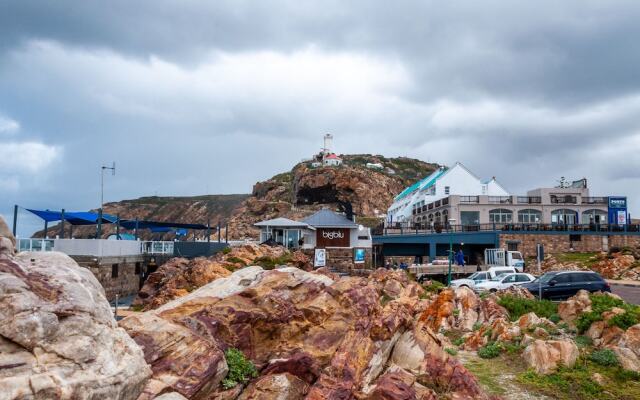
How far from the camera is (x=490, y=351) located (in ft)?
59.6

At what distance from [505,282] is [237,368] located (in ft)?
89.6

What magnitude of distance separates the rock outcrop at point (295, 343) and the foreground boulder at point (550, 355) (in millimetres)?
4303

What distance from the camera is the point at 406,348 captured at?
13.6 meters

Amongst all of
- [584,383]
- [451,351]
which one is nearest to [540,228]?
[451,351]

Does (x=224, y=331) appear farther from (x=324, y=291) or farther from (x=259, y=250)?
(x=259, y=250)

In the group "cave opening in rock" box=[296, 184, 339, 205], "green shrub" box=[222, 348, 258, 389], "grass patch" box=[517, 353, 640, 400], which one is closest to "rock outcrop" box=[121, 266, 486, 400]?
"green shrub" box=[222, 348, 258, 389]

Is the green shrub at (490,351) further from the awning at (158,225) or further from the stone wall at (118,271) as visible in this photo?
the awning at (158,225)

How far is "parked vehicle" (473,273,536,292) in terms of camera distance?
3281 cm

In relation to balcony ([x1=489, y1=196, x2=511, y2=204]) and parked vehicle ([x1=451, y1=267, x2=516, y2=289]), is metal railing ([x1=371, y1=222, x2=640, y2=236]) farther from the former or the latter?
parked vehicle ([x1=451, y1=267, x2=516, y2=289])

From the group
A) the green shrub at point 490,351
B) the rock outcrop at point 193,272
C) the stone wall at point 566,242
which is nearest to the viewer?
the green shrub at point 490,351

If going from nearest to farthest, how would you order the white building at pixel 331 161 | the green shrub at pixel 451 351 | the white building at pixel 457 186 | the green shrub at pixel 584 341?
1. the green shrub at pixel 451 351
2. the green shrub at pixel 584 341
3. the white building at pixel 457 186
4. the white building at pixel 331 161

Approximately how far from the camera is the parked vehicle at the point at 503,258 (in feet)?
160

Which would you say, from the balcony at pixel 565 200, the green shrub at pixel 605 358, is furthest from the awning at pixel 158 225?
the balcony at pixel 565 200

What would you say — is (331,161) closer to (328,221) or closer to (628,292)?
(328,221)
